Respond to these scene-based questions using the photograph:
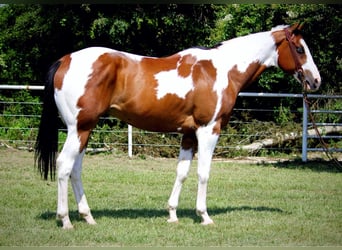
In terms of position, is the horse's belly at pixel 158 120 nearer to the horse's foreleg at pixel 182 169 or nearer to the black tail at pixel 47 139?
the horse's foreleg at pixel 182 169

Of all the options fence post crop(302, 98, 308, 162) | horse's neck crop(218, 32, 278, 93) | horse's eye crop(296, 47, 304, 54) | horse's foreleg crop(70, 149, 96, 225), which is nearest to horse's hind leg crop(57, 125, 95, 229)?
horse's foreleg crop(70, 149, 96, 225)

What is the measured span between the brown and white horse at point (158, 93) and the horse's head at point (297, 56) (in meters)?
0.01

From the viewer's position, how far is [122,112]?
233 inches

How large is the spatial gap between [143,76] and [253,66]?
1303mm

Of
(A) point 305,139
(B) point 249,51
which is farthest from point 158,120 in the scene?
(A) point 305,139

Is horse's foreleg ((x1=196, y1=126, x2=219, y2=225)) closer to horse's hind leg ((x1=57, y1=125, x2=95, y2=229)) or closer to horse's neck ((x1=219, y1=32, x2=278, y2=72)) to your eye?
horse's neck ((x1=219, y1=32, x2=278, y2=72))

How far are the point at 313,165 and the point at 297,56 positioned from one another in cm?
508

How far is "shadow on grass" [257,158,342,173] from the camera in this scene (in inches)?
416

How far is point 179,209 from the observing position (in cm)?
682

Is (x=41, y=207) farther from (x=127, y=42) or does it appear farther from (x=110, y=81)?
(x=127, y=42)

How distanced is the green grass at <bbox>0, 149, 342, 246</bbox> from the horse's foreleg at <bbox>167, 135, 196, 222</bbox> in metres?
0.19

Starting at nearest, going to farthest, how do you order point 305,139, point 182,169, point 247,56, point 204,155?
point 204,155, point 182,169, point 247,56, point 305,139

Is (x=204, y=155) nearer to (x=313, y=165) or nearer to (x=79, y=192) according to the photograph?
(x=79, y=192)

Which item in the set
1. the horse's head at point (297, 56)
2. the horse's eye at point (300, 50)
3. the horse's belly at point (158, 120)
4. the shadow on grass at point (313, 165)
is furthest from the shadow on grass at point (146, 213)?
the shadow on grass at point (313, 165)
